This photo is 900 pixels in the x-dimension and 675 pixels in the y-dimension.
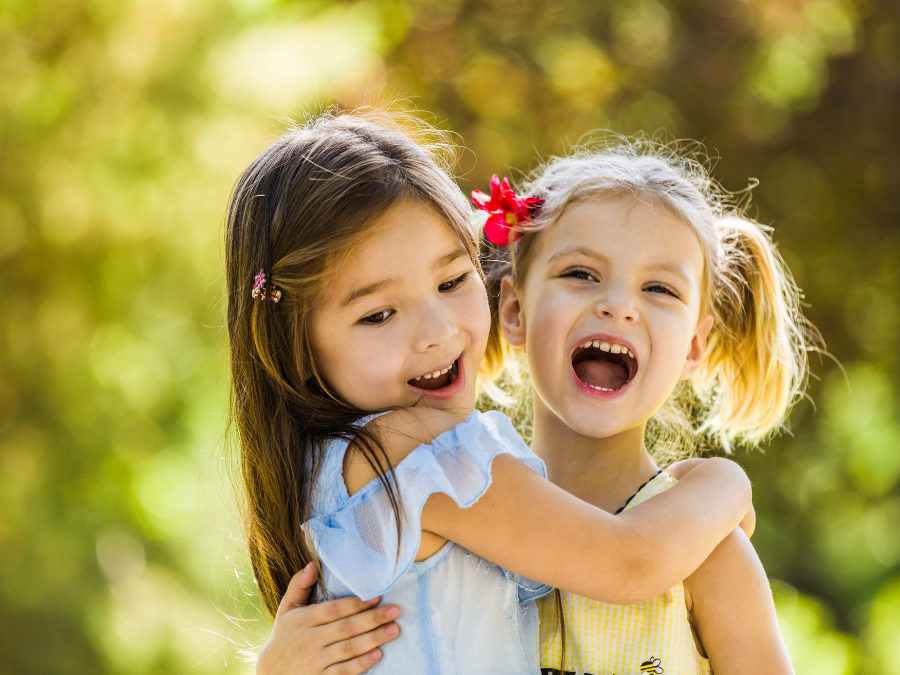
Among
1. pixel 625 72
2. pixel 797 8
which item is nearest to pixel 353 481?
pixel 625 72

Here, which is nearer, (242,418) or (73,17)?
(242,418)

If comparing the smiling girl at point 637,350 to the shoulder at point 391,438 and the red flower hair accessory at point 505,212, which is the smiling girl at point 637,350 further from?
the shoulder at point 391,438

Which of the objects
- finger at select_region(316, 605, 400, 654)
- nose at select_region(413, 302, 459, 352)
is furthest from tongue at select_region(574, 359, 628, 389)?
finger at select_region(316, 605, 400, 654)

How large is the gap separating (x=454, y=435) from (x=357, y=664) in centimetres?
43

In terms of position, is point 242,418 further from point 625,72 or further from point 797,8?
point 797,8

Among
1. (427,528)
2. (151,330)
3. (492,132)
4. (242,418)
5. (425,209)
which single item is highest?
(492,132)

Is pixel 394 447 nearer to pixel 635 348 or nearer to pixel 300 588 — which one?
pixel 300 588

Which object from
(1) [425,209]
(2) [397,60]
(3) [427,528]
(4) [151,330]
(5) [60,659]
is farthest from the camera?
(2) [397,60]

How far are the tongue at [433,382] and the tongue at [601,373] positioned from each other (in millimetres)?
343

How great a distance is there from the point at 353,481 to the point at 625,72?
3.54 meters

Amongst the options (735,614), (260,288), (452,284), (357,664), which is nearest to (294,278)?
(260,288)

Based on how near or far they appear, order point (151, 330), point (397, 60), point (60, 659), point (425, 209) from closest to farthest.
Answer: point (425, 209) → point (60, 659) → point (151, 330) → point (397, 60)

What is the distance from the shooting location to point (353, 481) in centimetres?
146

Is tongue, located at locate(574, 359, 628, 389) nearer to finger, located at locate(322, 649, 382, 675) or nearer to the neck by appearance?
the neck
